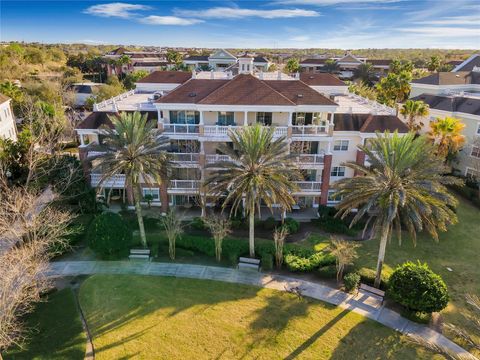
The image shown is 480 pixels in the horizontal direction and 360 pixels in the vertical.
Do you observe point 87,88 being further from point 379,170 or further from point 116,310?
point 379,170

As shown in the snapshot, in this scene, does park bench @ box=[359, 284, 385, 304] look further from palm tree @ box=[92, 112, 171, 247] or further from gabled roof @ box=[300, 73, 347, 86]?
gabled roof @ box=[300, 73, 347, 86]

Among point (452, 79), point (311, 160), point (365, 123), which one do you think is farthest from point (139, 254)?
point (452, 79)

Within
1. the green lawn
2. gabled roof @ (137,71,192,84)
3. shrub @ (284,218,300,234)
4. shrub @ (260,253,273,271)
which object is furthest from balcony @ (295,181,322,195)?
gabled roof @ (137,71,192,84)

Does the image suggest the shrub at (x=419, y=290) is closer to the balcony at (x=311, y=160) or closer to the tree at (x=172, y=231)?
the balcony at (x=311, y=160)

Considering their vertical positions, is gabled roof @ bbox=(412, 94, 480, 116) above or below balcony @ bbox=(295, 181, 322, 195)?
above

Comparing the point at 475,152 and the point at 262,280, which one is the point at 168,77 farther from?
the point at 475,152
